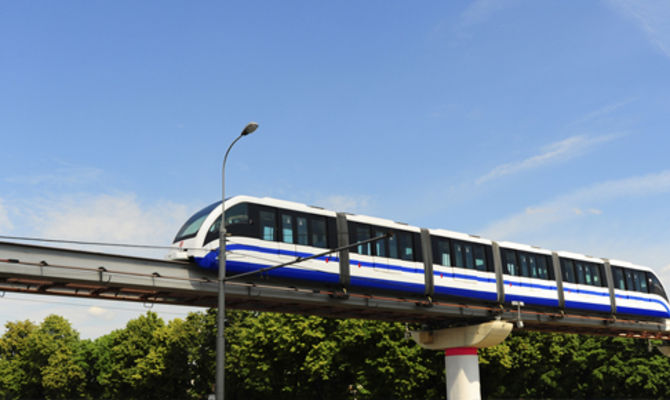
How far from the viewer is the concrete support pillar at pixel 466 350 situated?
36.1 metres

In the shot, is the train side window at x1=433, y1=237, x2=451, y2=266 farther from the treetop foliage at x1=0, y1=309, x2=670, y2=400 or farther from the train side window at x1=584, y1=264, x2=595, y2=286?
the treetop foliage at x1=0, y1=309, x2=670, y2=400

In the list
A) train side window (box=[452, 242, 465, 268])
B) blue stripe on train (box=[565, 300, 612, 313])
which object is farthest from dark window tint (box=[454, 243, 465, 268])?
blue stripe on train (box=[565, 300, 612, 313])

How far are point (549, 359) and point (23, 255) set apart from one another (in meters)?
53.3

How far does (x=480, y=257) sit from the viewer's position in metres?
Result: 34.7

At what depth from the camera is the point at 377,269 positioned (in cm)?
2939

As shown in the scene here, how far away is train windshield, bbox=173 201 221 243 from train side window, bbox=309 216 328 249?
4192mm

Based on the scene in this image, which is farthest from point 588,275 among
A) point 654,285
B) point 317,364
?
point 317,364

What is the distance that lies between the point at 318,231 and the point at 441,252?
7.97m

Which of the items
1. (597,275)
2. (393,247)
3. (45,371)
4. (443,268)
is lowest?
(45,371)

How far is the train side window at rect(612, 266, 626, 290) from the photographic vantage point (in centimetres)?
4284

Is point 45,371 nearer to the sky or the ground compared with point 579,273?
nearer to the ground

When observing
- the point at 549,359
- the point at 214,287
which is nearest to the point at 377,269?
the point at 214,287

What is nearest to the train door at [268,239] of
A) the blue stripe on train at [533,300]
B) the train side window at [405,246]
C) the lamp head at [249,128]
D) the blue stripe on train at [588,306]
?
the lamp head at [249,128]

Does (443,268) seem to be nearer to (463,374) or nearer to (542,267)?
(463,374)
